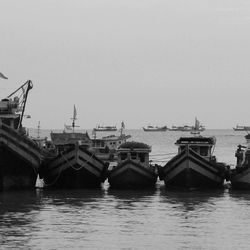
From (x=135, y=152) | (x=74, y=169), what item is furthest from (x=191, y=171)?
(x=74, y=169)

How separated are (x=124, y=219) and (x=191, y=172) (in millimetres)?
13044

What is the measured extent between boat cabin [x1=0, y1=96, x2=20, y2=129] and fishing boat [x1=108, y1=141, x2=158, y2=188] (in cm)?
683

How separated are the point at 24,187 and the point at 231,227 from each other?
1715cm

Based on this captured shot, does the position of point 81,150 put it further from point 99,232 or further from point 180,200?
point 99,232

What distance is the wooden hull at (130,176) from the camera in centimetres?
4362

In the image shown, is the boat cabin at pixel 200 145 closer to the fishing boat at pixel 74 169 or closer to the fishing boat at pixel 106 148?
the fishing boat at pixel 74 169

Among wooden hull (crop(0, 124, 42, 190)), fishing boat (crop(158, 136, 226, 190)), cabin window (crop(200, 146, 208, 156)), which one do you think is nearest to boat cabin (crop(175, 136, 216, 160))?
cabin window (crop(200, 146, 208, 156))

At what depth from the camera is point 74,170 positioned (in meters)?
43.3

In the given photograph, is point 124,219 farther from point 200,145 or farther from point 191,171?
point 200,145

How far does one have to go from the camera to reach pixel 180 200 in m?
38.5

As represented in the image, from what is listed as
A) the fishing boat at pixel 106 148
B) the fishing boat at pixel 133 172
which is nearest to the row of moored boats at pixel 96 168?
the fishing boat at pixel 133 172

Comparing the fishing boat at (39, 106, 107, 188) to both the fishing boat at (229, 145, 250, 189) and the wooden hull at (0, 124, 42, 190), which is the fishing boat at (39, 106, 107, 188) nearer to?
the wooden hull at (0, 124, 42, 190)

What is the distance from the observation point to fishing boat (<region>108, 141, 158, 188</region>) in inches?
1720

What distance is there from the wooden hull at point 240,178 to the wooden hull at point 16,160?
11.4 m
